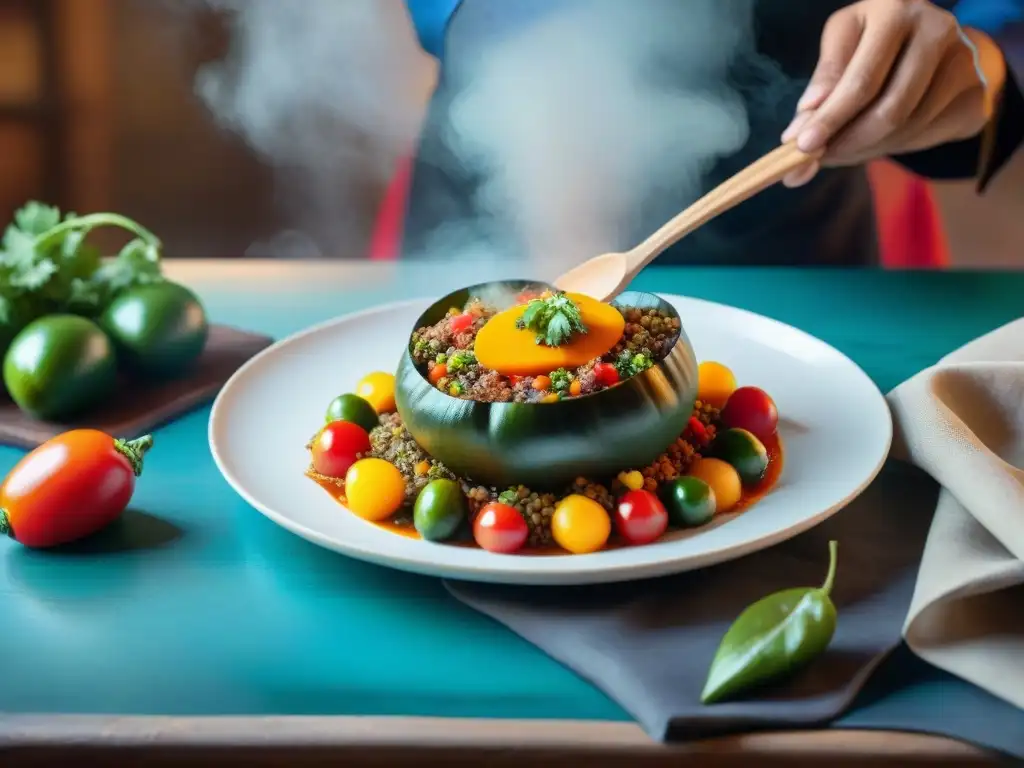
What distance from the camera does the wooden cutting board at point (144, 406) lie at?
1.27 meters

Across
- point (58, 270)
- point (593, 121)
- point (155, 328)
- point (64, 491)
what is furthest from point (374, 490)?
point (593, 121)

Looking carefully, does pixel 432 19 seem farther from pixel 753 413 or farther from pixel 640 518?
pixel 640 518

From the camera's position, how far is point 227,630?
2.96 ft

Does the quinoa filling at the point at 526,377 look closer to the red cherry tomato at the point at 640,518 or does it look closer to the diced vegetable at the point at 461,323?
the diced vegetable at the point at 461,323

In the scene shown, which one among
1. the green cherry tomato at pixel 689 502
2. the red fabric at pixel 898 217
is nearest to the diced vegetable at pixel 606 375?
the green cherry tomato at pixel 689 502

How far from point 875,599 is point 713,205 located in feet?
1.75

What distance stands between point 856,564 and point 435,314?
20.8 inches

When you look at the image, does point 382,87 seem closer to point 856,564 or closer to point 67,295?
point 67,295

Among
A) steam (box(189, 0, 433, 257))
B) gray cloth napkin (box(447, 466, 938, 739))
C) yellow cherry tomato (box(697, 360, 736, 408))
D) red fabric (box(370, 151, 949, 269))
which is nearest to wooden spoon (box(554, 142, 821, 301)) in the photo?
yellow cherry tomato (box(697, 360, 736, 408))

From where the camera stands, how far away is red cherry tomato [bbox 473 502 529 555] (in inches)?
37.0

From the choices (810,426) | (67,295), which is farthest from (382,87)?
(810,426)

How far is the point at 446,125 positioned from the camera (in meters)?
2.29

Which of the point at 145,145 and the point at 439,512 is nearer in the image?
the point at 439,512

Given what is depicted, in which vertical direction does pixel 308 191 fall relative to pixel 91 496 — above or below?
below
